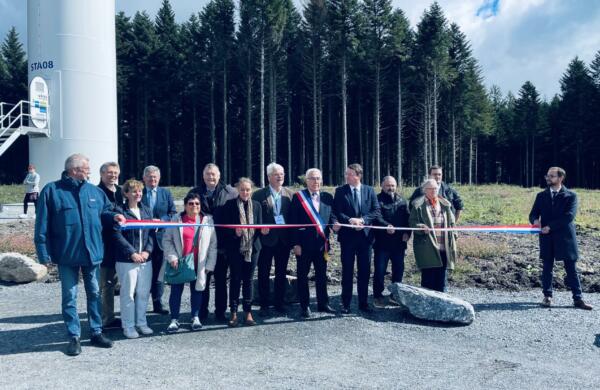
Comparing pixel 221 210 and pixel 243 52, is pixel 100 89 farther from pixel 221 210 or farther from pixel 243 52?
pixel 243 52

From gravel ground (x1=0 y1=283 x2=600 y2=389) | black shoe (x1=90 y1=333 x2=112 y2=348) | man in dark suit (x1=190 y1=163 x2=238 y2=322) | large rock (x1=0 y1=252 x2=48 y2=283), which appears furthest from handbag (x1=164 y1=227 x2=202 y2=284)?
large rock (x1=0 y1=252 x2=48 y2=283)

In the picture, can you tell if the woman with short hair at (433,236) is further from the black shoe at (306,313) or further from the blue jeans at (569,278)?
the black shoe at (306,313)

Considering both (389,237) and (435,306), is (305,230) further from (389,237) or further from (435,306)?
(435,306)

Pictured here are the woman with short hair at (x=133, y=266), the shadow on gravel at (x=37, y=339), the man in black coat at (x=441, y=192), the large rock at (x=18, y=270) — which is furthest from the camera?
the large rock at (x=18, y=270)

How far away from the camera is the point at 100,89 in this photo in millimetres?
15172

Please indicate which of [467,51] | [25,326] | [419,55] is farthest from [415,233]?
[467,51]

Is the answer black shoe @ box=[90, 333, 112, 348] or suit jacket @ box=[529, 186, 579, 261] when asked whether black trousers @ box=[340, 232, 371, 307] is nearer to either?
suit jacket @ box=[529, 186, 579, 261]

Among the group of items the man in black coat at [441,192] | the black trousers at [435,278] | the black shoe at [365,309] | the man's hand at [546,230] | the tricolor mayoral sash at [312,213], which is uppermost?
the man in black coat at [441,192]

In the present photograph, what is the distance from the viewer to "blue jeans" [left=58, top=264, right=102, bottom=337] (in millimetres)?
5566

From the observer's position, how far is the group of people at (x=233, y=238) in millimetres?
5664

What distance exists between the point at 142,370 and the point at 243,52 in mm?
33823

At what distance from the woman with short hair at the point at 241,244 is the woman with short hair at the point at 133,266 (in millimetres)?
1059

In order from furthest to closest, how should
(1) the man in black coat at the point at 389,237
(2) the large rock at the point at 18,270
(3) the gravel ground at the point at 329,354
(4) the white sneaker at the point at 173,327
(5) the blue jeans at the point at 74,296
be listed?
(2) the large rock at the point at 18,270 < (1) the man in black coat at the point at 389,237 < (4) the white sneaker at the point at 173,327 < (5) the blue jeans at the point at 74,296 < (3) the gravel ground at the point at 329,354

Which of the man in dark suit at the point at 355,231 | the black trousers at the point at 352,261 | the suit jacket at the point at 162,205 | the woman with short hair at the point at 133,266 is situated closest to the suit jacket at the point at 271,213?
the man in dark suit at the point at 355,231
